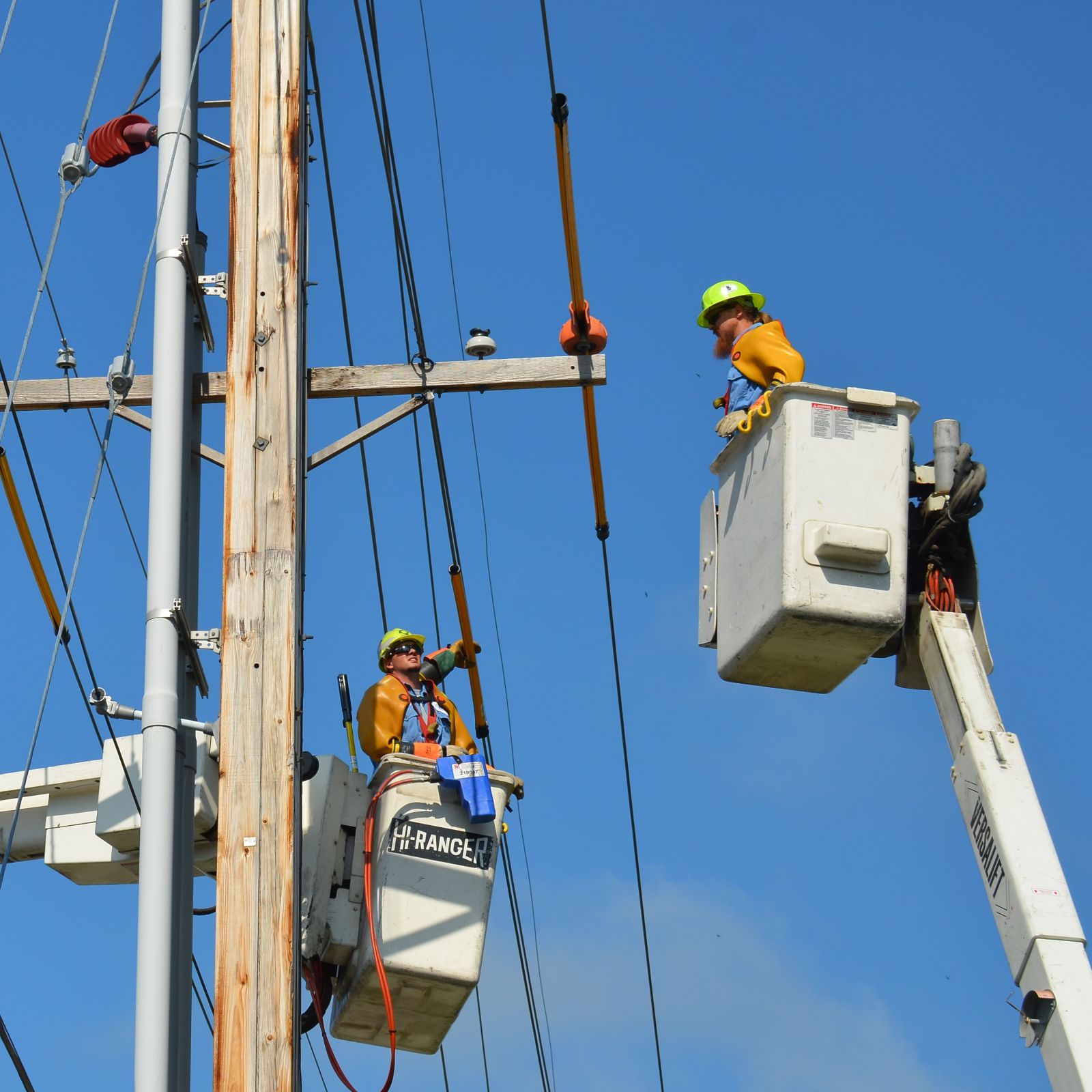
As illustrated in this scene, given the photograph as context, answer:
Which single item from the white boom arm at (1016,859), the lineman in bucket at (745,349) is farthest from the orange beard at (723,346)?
the white boom arm at (1016,859)

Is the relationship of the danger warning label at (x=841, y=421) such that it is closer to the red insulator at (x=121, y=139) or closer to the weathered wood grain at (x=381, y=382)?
the weathered wood grain at (x=381, y=382)

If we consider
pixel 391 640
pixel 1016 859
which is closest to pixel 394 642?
pixel 391 640

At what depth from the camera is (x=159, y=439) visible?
7598 millimetres

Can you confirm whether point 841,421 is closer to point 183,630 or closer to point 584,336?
point 584,336

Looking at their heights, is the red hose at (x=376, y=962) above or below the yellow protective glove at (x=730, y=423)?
below

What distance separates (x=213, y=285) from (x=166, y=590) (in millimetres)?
1290

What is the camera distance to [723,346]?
8305 millimetres

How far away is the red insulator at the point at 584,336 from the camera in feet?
26.9

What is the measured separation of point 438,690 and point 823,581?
2.55 meters

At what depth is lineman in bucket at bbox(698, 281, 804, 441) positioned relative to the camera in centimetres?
762

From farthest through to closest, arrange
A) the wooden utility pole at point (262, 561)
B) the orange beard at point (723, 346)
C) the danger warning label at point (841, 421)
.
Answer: the orange beard at point (723, 346) < the danger warning label at point (841, 421) < the wooden utility pole at point (262, 561)

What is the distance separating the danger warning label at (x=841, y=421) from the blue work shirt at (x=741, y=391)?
22.5 inches

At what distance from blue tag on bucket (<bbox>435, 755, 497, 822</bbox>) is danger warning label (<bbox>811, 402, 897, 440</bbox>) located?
1870 mm

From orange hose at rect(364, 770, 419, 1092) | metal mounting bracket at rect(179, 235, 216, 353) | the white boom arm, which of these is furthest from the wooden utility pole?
the white boom arm
